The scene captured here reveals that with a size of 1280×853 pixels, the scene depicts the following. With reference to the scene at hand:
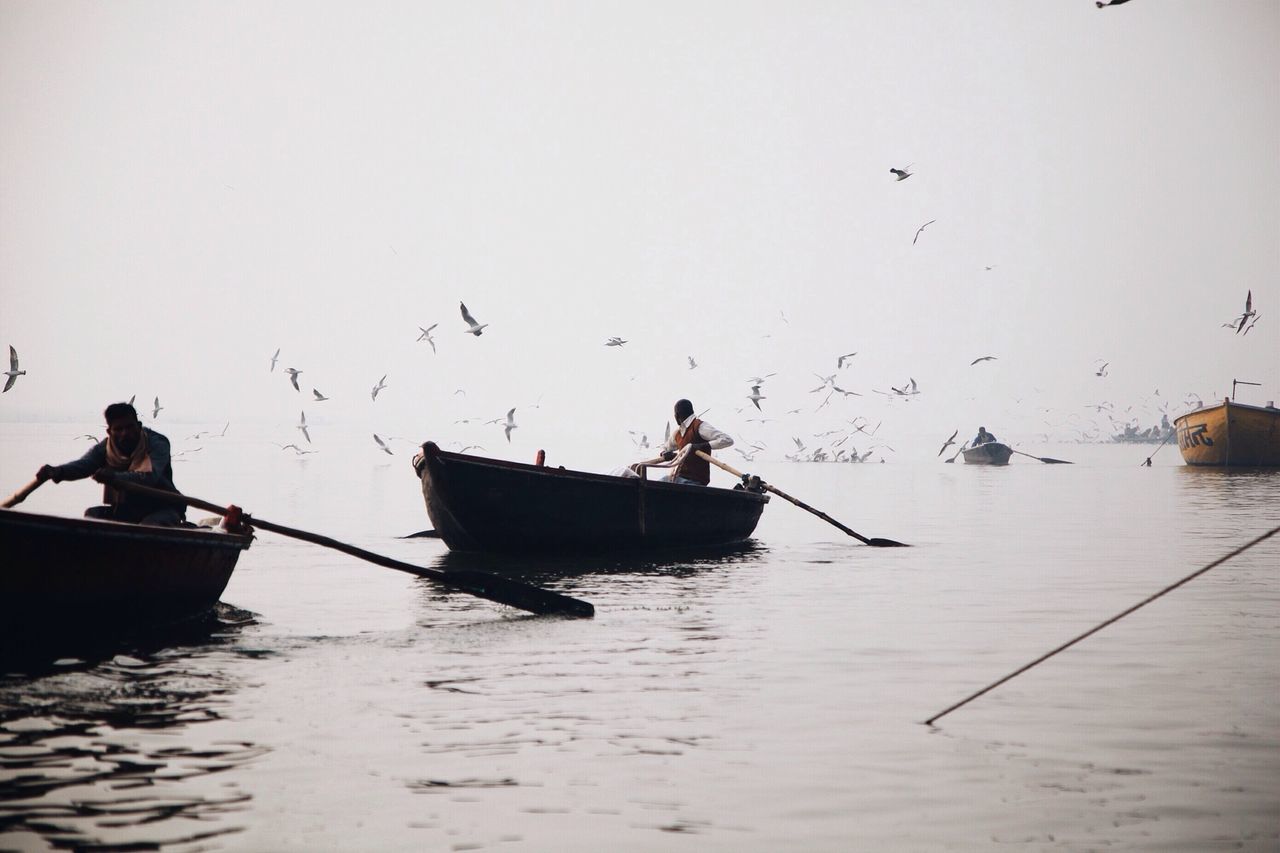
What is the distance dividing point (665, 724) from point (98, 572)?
15.2 ft

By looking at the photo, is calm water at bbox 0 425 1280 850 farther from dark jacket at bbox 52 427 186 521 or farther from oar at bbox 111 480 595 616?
dark jacket at bbox 52 427 186 521

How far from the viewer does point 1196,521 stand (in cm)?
2642

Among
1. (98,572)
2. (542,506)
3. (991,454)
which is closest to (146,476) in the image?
(98,572)

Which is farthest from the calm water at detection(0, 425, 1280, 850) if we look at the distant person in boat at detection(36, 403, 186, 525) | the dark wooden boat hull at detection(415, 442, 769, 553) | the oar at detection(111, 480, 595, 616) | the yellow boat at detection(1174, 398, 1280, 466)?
the yellow boat at detection(1174, 398, 1280, 466)

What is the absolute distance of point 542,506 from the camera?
1600 cm

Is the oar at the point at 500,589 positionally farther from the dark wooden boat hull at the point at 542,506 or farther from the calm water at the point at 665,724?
the dark wooden boat hull at the point at 542,506

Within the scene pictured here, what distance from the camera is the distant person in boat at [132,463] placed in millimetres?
10961

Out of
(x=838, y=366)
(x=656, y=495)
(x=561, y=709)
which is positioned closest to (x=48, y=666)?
(x=561, y=709)

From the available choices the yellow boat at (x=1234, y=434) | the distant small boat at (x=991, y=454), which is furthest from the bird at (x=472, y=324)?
the distant small boat at (x=991, y=454)

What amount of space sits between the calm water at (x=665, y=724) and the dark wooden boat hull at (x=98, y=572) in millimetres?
367

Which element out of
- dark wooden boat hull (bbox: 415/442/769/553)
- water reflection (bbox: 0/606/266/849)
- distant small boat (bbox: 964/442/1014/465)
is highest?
distant small boat (bbox: 964/442/1014/465)

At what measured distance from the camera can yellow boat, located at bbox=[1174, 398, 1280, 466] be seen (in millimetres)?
56062

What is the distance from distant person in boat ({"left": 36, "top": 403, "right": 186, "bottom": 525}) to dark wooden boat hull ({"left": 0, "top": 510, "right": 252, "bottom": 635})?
767 millimetres

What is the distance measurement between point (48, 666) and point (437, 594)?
18.8 feet
